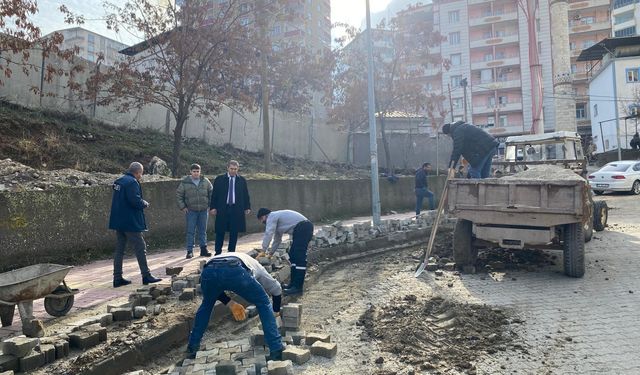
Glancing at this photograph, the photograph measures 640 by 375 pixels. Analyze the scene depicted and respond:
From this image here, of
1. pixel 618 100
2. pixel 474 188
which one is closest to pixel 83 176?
pixel 474 188

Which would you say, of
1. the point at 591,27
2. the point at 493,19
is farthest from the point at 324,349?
the point at 591,27

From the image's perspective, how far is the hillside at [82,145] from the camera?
10.4 meters

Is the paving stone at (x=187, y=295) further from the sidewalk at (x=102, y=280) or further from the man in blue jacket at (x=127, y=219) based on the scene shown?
the man in blue jacket at (x=127, y=219)

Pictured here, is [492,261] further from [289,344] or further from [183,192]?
[183,192]

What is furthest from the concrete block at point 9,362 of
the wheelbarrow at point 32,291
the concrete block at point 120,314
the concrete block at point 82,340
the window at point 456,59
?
the window at point 456,59

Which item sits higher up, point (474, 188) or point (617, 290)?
point (474, 188)

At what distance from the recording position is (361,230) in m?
9.93

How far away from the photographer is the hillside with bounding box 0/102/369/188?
10.4 metres

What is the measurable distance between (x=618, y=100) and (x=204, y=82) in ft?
121

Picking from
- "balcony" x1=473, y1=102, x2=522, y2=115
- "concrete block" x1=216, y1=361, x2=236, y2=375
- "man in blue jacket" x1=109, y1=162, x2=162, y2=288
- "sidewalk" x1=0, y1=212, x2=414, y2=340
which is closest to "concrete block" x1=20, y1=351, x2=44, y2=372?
"sidewalk" x1=0, y1=212, x2=414, y2=340

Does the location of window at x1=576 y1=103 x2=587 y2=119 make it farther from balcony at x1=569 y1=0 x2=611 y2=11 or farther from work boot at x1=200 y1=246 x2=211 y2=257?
work boot at x1=200 y1=246 x2=211 y2=257

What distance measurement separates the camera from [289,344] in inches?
169

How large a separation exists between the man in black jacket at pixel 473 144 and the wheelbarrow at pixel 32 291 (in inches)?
261

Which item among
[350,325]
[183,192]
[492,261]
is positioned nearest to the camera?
[350,325]
